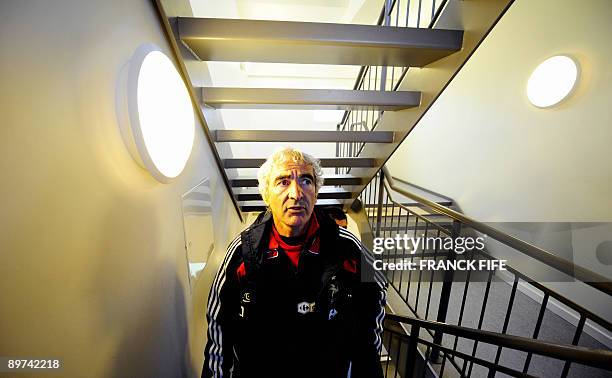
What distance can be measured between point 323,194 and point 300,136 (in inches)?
41.8

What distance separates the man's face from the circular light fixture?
2.60 metres

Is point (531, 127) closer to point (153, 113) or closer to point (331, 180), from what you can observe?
point (331, 180)

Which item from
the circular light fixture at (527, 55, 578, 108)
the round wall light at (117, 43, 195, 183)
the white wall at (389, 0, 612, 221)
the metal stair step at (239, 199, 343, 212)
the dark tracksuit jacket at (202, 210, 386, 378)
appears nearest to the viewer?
the round wall light at (117, 43, 195, 183)

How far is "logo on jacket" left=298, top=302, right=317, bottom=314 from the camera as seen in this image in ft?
3.06

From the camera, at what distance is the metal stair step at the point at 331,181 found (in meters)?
2.30

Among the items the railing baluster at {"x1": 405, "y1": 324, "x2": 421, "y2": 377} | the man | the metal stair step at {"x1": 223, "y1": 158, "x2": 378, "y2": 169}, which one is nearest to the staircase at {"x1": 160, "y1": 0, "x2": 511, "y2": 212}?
the metal stair step at {"x1": 223, "y1": 158, "x2": 378, "y2": 169}

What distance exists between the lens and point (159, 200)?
88cm

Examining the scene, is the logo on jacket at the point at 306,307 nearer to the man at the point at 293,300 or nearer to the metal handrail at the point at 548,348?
the man at the point at 293,300

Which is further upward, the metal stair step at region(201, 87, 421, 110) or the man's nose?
the metal stair step at region(201, 87, 421, 110)

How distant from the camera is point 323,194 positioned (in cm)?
265

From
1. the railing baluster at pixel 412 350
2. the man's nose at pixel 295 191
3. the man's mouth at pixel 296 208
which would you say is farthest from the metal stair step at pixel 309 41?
the railing baluster at pixel 412 350

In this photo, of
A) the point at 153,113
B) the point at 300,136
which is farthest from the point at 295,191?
the point at 300,136

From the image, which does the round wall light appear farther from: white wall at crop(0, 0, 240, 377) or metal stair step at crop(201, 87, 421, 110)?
metal stair step at crop(201, 87, 421, 110)

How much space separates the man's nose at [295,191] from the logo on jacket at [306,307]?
1.44 ft
